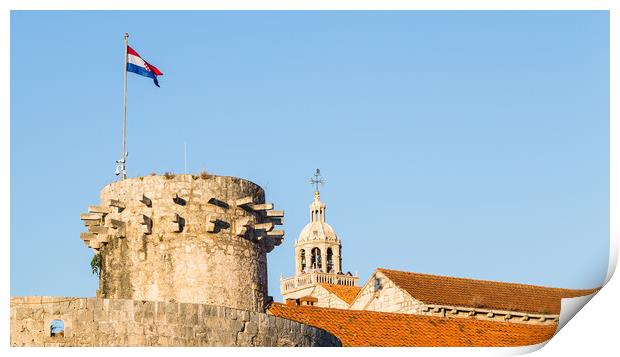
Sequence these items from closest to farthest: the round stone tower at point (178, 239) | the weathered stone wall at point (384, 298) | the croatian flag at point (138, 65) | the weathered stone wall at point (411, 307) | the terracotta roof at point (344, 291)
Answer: the round stone tower at point (178, 239), the croatian flag at point (138, 65), the weathered stone wall at point (411, 307), the weathered stone wall at point (384, 298), the terracotta roof at point (344, 291)

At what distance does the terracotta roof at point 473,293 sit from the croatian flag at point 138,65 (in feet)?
56.8

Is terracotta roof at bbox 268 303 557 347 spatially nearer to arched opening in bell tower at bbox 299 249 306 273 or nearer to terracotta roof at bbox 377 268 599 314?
terracotta roof at bbox 377 268 599 314

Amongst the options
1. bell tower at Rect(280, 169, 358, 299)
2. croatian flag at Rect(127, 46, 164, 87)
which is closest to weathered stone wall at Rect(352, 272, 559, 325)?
croatian flag at Rect(127, 46, 164, 87)

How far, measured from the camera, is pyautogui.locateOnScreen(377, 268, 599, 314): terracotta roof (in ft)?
131

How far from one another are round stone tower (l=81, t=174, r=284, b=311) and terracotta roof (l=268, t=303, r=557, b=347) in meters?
9.39

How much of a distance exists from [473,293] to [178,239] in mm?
22763

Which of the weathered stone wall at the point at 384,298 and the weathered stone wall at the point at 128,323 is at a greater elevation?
the weathered stone wall at the point at 384,298

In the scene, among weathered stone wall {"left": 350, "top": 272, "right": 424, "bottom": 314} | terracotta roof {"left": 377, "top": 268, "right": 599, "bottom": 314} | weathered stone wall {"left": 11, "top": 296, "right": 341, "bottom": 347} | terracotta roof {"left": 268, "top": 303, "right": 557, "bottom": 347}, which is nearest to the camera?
weathered stone wall {"left": 11, "top": 296, "right": 341, "bottom": 347}

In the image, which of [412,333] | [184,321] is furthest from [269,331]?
[412,333]

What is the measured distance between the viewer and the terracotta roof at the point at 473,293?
40.1 metres

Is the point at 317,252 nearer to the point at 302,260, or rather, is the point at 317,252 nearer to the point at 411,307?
the point at 302,260

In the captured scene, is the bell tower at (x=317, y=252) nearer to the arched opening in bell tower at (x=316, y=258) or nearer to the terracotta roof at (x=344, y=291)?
the arched opening in bell tower at (x=316, y=258)

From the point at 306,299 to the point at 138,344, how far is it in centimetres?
2617

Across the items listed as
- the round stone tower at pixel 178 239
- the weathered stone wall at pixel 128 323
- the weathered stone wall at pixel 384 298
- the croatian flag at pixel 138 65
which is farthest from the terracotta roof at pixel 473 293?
the weathered stone wall at pixel 128 323
